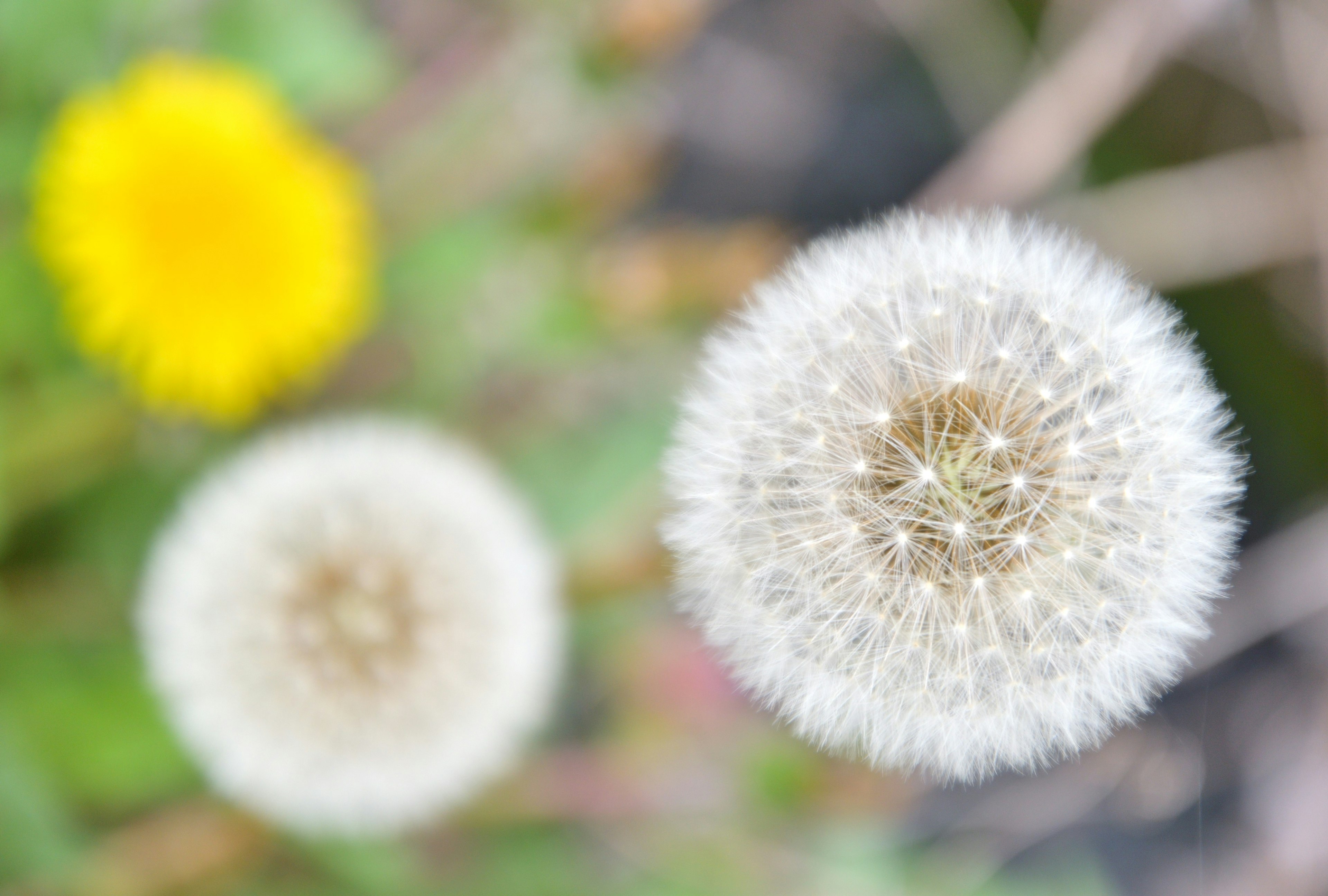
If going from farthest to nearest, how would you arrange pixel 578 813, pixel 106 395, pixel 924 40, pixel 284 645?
pixel 924 40
pixel 578 813
pixel 106 395
pixel 284 645

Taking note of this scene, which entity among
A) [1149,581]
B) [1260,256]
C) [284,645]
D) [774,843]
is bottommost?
[1149,581]

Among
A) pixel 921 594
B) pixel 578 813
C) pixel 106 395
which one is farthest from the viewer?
pixel 578 813

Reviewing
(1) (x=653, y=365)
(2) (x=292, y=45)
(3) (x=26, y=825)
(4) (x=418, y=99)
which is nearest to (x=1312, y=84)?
(1) (x=653, y=365)

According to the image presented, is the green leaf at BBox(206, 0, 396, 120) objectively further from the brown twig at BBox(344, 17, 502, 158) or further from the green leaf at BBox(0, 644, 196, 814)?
the green leaf at BBox(0, 644, 196, 814)

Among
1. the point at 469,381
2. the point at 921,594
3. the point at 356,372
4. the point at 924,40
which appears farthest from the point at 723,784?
the point at 924,40

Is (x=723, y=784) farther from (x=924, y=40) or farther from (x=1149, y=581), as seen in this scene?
(x=924, y=40)

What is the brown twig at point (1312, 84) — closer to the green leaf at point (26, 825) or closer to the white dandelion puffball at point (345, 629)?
the white dandelion puffball at point (345, 629)

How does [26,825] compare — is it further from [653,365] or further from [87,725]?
[653,365]
